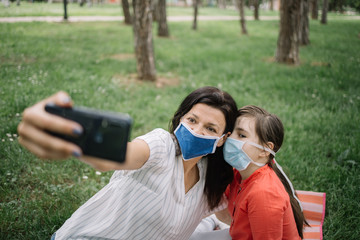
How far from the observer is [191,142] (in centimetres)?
177

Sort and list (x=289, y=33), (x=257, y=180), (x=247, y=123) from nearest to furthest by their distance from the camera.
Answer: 1. (x=257, y=180)
2. (x=247, y=123)
3. (x=289, y=33)

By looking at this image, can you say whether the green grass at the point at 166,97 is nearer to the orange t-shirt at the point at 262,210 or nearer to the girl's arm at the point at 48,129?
the orange t-shirt at the point at 262,210

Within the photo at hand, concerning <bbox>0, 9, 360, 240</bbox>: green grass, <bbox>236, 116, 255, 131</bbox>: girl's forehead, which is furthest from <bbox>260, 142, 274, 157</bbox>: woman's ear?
<bbox>0, 9, 360, 240</bbox>: green grass

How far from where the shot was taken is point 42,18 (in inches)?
485

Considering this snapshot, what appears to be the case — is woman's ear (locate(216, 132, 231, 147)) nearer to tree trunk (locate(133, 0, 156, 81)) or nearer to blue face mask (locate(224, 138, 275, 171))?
blue face mask (locate(224, 138, 275, 171))

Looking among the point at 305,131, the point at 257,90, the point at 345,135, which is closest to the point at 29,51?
the point at 257,90

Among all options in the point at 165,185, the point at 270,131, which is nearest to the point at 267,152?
the point at 270,131

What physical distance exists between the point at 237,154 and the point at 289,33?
22.5ft

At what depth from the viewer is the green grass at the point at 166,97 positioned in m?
2.75

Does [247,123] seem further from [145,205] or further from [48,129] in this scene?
[48,129]

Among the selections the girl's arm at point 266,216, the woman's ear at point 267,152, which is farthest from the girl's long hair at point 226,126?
the girl's arm at point 266,216

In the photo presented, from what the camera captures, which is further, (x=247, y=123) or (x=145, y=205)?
(x=247, y=123)

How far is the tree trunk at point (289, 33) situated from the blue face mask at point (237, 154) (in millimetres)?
6684

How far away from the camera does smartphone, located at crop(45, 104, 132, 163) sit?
3.10 feet
